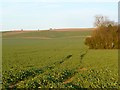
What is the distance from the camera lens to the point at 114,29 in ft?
219

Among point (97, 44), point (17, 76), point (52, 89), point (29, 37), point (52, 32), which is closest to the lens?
point (52, 89)

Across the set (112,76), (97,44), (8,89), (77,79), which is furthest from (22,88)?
(97,44)

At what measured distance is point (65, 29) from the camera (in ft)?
395

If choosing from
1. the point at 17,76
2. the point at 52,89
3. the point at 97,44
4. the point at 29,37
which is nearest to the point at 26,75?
the point at 17,76

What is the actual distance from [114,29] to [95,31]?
430cm

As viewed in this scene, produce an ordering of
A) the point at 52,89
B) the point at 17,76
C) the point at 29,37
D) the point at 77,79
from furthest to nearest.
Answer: the point at 29,37 → the point at 17,76 → the point at 77,79 → the point at 52,89

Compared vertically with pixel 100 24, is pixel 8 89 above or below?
below

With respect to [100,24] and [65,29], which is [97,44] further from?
[65,29]

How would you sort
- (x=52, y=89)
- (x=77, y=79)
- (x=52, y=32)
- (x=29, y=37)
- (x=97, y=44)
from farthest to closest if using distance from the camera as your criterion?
1. (x=52, y=32)
2. (x=29, y=37)
3. (x=97, y=44)
4. (x=77, y=79)
5. (x=52, y=89)

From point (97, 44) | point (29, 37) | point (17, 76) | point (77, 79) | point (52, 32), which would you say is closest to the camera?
point (77, 79)

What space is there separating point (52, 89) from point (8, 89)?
255 centimetres

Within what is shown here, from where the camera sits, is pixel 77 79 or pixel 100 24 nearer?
pixel 77 79

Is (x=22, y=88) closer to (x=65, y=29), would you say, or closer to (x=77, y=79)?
(x=77, y=79)

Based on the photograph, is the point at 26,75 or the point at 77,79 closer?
the point at 77,79
